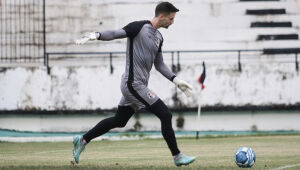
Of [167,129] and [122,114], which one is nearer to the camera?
[167,129]

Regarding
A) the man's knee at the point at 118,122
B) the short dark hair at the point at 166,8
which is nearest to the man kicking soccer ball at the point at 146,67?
the short dark hair at the point at 166,8

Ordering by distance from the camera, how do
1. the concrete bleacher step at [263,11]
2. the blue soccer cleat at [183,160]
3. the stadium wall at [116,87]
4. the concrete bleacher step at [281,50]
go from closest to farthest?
the blue soccer cleat at [183,160]
the stadium wall at [116,87]
the concrete bleacher step at [281,50]
the concrete bleacher step at [263,11]

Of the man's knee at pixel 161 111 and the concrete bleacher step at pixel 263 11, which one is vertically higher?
the concrete bleacher step at pixel 263 11

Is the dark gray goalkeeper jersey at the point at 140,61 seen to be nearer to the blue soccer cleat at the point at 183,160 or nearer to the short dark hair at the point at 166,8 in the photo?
the short dark hair at the point at 166,8

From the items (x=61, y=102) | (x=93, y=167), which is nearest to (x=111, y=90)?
(x=61, y=102)

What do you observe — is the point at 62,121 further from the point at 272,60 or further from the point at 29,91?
the point at 272,60

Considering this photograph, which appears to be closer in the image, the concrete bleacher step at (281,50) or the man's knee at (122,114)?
the man's knee at (122,114)

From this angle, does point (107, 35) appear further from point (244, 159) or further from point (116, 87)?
point (116, 87)

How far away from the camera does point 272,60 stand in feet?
A: 82.0

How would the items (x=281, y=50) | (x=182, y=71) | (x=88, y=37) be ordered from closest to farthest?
(x=88, y=37) → (x=182, y=71) → (x=281, y=50)

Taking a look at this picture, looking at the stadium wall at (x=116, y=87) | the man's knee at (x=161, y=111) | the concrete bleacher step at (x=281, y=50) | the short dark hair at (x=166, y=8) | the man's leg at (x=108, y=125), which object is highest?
the short dark hair at (x=166, y=8)

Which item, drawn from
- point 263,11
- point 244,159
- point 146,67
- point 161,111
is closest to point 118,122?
point 161,111

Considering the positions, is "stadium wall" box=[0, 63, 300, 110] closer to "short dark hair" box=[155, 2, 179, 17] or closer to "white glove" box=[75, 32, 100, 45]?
"short dark hair" box=[155, 2, 179, 17]

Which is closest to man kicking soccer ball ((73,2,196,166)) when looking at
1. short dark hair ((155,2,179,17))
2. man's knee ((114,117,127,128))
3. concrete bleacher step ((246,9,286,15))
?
short dark hair ((155,2,179,17))
